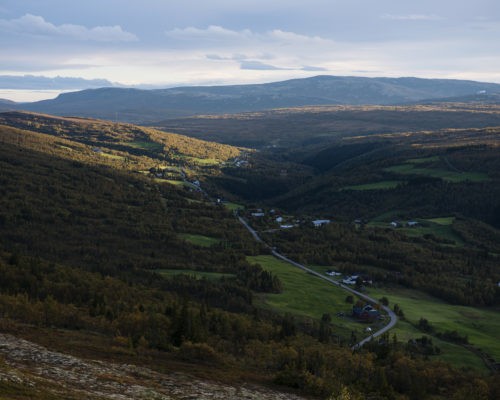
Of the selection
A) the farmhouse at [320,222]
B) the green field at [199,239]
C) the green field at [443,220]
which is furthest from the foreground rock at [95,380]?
the green field at [443,220]

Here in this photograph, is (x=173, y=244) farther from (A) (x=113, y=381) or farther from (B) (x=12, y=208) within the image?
(A) (x=113, y=381)

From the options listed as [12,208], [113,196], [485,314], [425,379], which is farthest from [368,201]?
[425,379]

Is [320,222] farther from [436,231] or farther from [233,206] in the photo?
[233,206]

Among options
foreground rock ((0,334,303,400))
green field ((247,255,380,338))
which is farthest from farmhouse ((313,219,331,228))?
foreground rock ((0,334,303,400))

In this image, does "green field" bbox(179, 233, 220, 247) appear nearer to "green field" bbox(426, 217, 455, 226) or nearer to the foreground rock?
"green field" bbox(426, 217, 455, 226)

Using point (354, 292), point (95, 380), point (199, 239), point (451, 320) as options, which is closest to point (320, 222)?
point (199, 239)

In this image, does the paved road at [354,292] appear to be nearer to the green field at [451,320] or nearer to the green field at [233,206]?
the green field at [451,320]

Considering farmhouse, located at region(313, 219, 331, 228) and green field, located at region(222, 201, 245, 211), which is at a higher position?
green field, located at region(222, 201, 245, 211)
